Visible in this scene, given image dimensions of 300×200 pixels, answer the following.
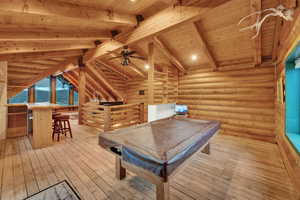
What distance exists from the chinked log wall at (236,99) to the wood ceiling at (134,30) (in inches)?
17.5

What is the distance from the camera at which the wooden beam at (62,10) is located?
201cm

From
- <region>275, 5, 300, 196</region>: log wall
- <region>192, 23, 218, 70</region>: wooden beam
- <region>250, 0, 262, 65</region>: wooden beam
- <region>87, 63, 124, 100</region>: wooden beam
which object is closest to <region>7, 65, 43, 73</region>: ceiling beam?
<region>87, 63, 124, 100</region>: wooden beam

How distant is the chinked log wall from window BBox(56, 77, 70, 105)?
9.73 m

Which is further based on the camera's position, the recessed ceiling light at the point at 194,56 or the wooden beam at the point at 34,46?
the recessed ceiling light at the point at 194,56

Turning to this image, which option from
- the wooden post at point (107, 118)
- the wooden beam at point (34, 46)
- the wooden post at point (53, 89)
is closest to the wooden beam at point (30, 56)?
the wooden beam at point (34, 46)

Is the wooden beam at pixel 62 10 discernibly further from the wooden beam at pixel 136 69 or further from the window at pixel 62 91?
the window at pixel 62 91

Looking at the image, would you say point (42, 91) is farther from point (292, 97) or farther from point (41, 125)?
point (292, 97)

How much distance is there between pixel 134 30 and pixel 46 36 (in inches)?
86.1

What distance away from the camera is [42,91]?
896 centimetres

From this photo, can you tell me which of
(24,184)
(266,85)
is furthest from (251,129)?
(24,184)

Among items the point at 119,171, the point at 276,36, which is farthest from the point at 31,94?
the point at 276,36

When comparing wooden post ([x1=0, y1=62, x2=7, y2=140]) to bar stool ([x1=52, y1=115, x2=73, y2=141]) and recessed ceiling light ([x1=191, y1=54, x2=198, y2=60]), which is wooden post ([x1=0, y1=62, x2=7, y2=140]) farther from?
recessed ceiling light ([x1=191, y1=54, x2=198, y2=60])

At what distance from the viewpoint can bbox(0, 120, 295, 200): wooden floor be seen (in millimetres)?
1829

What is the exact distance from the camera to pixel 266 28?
3.13 metres
